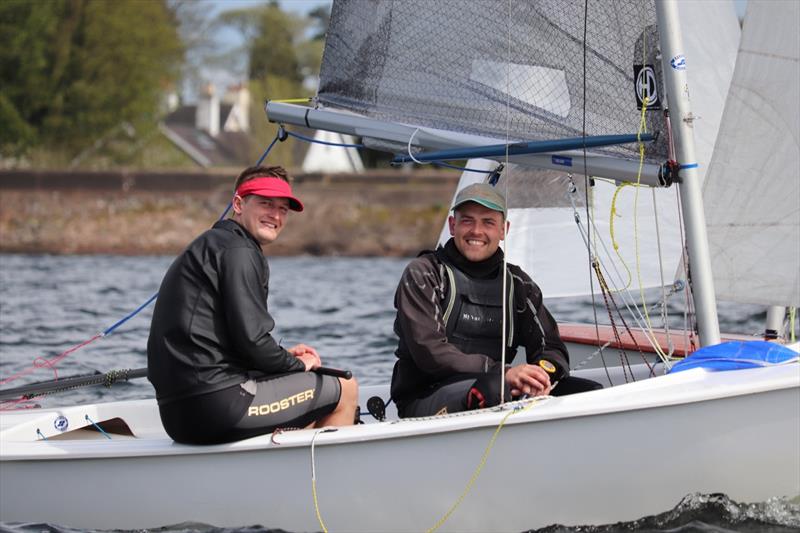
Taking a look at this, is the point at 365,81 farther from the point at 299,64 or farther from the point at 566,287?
the point at 299,64

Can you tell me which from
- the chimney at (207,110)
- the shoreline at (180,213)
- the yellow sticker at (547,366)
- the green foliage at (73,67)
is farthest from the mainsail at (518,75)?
the chimney at (207,110)

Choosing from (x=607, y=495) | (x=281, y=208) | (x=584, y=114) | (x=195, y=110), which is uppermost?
(x=195, y=110)

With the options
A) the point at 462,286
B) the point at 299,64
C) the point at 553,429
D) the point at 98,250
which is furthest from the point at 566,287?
the point at 299,64

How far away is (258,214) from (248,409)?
65cm

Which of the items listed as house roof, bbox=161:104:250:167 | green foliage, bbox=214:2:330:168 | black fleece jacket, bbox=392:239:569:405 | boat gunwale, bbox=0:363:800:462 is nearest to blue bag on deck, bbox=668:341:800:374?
boat gunwale, bbox=0:363:800:462

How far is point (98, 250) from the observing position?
2800 centimetres

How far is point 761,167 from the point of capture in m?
5.11

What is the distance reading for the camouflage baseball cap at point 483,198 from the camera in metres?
4.25

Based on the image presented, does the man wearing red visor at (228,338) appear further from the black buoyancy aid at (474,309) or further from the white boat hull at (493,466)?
the black buoyancy aid at (474,309)

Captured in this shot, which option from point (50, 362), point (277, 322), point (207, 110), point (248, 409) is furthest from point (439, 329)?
point (207, 110)

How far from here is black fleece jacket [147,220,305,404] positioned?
152 inches

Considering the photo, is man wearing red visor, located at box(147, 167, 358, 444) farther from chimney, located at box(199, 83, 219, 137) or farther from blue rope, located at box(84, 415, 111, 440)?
chimney, located at box(199, 83, 219, 137)

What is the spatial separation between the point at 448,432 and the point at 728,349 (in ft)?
3.26

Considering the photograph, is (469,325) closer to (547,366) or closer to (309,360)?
(547,366)
